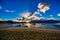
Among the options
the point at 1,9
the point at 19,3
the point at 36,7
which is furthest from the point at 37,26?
the point at 1,9

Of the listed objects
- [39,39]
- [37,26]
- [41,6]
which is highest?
[41,6]

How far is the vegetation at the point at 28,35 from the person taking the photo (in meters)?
2.47

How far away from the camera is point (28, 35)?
2486mm

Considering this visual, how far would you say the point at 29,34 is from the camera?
2.49 m

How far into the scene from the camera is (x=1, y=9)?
8.23 feet

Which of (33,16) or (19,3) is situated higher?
(19,3)

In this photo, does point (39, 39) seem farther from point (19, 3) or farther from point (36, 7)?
point (19, 3)

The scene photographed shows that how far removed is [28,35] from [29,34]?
2cm

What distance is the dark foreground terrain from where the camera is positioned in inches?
97.5

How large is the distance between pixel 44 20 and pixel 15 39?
1.90 feet

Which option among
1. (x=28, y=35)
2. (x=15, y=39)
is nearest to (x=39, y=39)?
(x=28, y=35)

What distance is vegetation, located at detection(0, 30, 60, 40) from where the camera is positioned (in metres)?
2.47

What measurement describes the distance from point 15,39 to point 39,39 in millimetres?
397

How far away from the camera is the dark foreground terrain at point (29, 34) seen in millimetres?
2477
